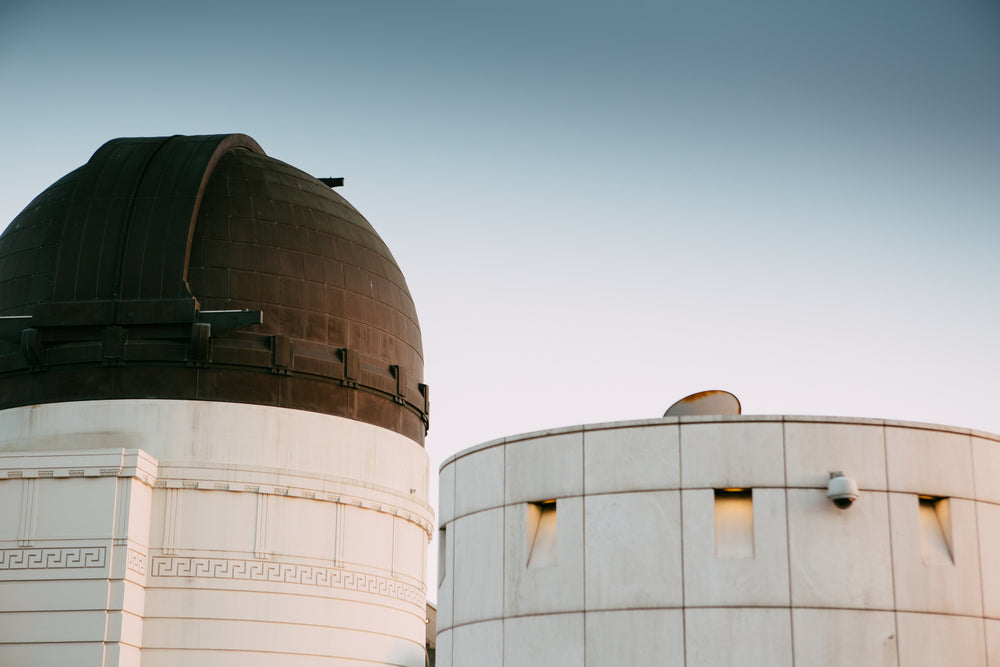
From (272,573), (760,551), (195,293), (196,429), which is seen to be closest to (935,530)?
(760,551)

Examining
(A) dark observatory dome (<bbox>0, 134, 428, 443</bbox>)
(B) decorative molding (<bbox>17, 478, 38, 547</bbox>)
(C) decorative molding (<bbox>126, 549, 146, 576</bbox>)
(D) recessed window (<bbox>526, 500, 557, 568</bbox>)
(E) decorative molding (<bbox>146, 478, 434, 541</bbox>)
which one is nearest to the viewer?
(D) recessed window (<bbox>526, 500, 557, 568</bbox>)

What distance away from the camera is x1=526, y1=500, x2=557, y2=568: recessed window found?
17.8 meters

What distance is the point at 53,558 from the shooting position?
25.0 metres

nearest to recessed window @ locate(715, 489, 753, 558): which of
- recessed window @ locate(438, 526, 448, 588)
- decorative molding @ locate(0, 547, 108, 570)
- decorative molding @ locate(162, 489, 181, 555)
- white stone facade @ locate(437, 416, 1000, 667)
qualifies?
white stone facade @ locate(437, 416, 1000, 667)

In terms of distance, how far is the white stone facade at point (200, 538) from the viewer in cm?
2505

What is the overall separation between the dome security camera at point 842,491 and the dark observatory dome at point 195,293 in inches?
621

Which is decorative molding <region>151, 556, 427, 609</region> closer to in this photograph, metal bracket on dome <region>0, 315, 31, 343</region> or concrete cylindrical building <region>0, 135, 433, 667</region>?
concrete cylindrical building <region>0, 135, 433, 667</region>

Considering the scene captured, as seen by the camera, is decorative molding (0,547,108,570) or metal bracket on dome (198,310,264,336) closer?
decorative molding (0,547,108,570)

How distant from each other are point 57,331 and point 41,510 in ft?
15.9

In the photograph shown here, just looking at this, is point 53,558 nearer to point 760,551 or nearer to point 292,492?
point 292,492

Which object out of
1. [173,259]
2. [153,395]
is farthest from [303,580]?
[173,259]

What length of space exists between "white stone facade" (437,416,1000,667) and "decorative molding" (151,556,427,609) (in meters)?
11.2

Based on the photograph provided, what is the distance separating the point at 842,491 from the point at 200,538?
1613 centimetres

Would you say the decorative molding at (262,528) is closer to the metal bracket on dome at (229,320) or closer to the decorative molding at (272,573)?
the decorative molding at (272,573)
